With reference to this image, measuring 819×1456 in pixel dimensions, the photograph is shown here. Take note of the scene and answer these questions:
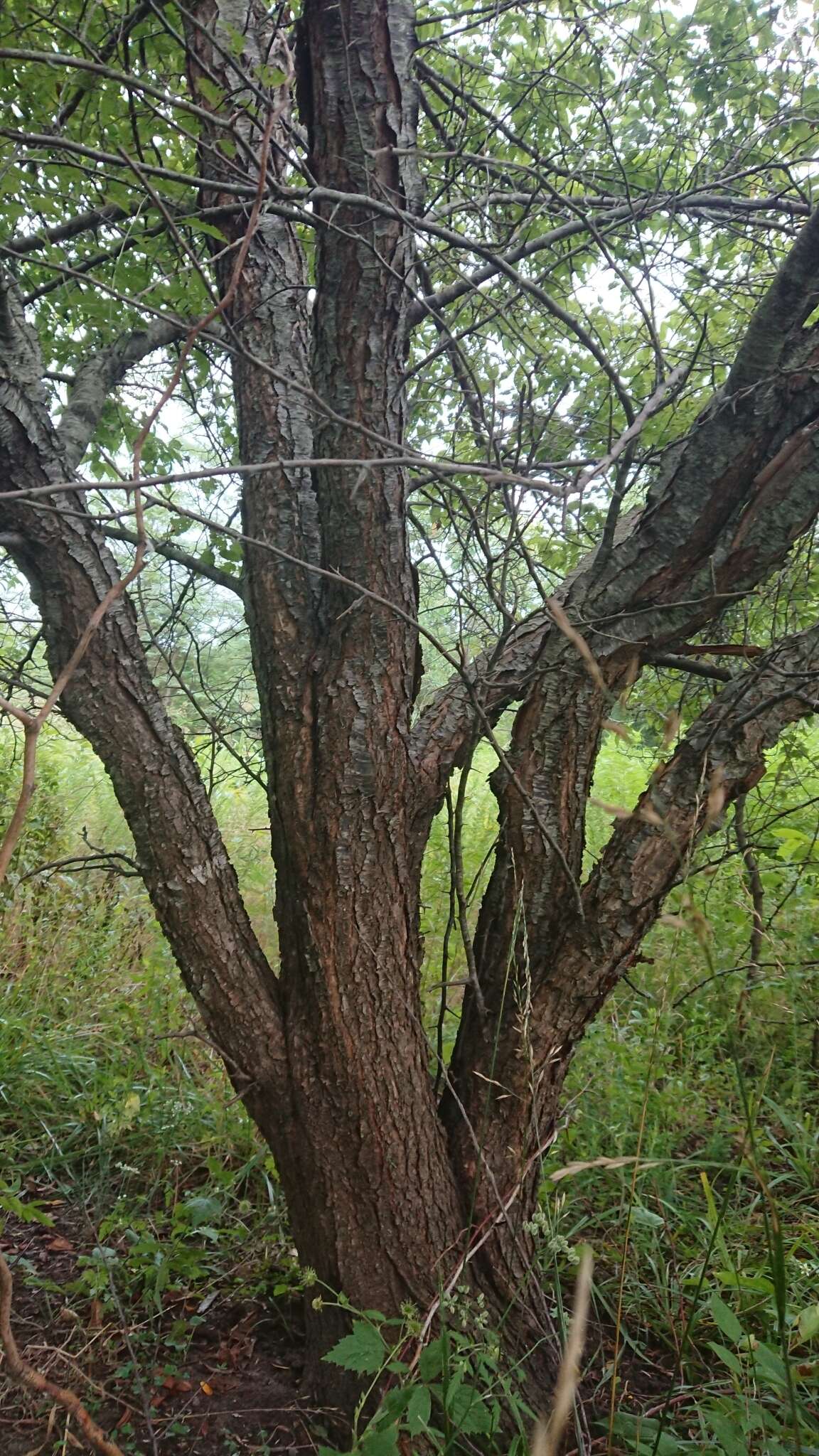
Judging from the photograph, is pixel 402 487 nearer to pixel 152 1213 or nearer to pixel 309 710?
pixel 309 710

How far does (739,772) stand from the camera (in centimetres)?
190

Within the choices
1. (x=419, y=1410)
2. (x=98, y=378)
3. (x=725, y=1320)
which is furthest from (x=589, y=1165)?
(x=98, y=378)

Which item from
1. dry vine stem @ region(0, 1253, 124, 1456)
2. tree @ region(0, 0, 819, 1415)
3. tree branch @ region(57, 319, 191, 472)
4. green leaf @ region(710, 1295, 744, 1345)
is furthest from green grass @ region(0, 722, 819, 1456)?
tree branch @ region(57, 319, 191, 472)

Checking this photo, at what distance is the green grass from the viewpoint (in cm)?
169

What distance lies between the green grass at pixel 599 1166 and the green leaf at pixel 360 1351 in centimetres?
2

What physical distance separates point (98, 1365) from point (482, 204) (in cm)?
299

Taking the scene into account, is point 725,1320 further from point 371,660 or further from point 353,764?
point 371,660

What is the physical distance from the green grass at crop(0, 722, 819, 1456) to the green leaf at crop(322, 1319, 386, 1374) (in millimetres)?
22

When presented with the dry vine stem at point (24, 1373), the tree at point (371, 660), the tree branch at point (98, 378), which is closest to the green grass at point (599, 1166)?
the tree at point (371, 660)

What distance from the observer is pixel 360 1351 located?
4.88ft

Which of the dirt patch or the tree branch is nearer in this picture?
the dirt patch

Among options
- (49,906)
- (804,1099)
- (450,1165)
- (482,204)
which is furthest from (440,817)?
(482,204)

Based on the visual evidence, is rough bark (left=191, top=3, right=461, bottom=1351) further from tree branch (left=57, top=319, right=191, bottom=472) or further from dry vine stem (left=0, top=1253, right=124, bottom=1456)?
dry vine stem (left=0, top=1253, right=124, bottom=1456)

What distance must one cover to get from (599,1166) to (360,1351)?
23.7 inches
